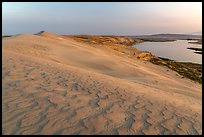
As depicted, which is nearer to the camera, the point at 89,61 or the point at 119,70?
the point at 119,70

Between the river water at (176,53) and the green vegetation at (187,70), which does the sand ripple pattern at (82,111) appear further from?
the river water at (176,53)

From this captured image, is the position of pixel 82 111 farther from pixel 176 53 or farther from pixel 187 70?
pixel 176 53

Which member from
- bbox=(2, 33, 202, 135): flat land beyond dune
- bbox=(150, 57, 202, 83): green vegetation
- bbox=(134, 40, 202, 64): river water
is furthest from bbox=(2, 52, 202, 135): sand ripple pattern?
bbox=(134, 40, 202, 64): river water

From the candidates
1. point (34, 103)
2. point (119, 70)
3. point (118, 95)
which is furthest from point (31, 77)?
point (119, 70)

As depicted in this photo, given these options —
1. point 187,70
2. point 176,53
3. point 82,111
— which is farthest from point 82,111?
point 176,53

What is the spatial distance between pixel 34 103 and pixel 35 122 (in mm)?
936

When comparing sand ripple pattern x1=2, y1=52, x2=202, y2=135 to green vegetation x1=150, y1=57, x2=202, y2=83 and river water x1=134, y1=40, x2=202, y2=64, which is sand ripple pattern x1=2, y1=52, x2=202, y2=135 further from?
river water x1=134, y1=40, x2=202, y2=64

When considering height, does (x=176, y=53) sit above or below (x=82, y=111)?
below

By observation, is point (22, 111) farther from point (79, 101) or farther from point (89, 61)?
point (89, 61)

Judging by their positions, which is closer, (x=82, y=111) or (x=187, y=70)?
(x=82, y=111)

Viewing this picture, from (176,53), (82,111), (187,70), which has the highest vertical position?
(82,111)

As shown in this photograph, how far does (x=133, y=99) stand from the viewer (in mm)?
6086

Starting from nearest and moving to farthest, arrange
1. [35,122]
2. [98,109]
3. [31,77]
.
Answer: [35,122] → [98,109] → [31,77]

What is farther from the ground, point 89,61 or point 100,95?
point 100,95
